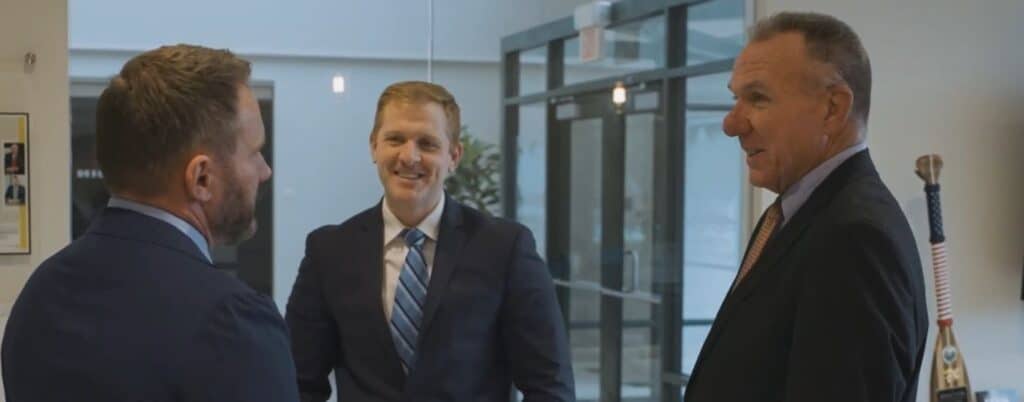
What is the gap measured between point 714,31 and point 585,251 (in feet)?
5.16

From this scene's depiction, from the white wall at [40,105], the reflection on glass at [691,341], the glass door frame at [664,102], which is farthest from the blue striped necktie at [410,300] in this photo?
the reflection on glass at [691,341]

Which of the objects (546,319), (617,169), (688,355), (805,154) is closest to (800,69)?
(805,154)

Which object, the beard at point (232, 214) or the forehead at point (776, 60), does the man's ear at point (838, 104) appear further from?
the beard at point (232, 214)

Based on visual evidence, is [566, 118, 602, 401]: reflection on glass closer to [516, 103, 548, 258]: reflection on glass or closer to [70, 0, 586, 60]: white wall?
[516, 103, 548, 258]: reflection on glass

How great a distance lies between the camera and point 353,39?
15.8ft

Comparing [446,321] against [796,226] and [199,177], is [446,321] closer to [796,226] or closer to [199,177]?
[796,226]

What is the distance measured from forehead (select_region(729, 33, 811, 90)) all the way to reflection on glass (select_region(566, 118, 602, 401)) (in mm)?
3730

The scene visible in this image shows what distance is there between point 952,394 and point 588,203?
7.34ft

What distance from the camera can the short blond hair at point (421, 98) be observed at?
212cm

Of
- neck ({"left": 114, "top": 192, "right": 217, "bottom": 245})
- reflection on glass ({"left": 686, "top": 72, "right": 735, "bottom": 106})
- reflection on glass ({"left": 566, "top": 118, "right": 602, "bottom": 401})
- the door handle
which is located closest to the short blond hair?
neck ({"left": 114, "top": 192, "right": 217, "bottom": 245})

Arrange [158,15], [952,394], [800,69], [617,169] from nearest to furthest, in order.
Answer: [800,69]
[952,394]
[158,15]
[617,169]

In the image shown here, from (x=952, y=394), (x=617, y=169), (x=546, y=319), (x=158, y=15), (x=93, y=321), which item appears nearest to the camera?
(x=93, y=321)

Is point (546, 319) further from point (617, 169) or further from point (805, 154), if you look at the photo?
point (617, 169)

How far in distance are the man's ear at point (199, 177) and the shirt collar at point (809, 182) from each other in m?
0.85
